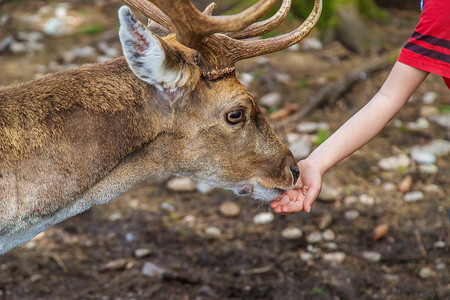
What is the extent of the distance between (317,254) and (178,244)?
1.14 m

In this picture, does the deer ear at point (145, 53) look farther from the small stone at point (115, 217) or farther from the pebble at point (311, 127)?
the pebble at point (311, 127)

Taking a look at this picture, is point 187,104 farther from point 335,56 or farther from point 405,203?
point 335,56

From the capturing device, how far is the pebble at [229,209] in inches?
201

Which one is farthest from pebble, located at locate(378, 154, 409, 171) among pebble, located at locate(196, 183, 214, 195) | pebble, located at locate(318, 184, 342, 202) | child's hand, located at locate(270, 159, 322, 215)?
child's hand, located at locate(270, 159, 322, 215)

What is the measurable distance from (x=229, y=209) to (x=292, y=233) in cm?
63

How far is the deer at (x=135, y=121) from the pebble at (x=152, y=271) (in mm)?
1247

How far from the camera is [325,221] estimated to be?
194 inches

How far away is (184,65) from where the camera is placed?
3117 mm

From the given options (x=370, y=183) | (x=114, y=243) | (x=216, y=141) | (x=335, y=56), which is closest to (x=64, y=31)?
(x=335, y=56)

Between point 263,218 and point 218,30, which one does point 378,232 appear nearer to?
point 263,218

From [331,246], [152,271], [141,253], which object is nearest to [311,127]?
[331,246]

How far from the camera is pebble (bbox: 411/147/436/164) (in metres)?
5.64

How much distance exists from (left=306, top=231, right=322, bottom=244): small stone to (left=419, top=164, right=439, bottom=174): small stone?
4.58ft

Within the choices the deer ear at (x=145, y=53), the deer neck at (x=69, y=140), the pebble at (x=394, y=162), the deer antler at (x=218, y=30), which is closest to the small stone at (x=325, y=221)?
the pebble at (x=394, y=162)
